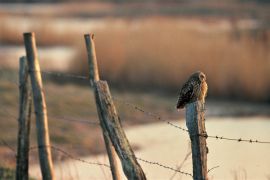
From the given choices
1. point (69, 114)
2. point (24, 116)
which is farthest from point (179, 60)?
point (24, 116)

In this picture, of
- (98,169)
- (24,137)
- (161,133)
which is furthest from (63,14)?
(24,137)

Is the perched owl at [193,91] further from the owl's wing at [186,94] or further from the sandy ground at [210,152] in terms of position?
the sandy ground at [210,152]

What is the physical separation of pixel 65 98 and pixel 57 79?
2529 mm

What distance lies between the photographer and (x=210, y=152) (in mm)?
10375

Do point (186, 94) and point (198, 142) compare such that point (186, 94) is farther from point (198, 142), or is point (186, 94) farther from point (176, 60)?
point (176, 60)

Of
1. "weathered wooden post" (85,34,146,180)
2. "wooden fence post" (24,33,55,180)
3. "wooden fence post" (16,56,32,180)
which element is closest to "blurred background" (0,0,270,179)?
"wooden fence post" (16,56,32,180)

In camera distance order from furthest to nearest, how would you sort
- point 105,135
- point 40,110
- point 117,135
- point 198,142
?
1. point 40,110
2. point 105,135
3. point 117,135
4. point 198,142

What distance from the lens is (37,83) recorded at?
21.5ft

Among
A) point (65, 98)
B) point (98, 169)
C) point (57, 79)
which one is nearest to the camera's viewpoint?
point (98, 169)

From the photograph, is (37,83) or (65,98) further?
(65,98)

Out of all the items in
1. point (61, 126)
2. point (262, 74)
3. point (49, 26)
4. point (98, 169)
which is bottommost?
point (98, 169)

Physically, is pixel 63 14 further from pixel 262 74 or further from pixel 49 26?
pixel 262 74

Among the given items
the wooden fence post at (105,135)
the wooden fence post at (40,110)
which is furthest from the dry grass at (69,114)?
the wooden fence post at (105,135)

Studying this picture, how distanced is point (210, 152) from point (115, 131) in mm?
4959
